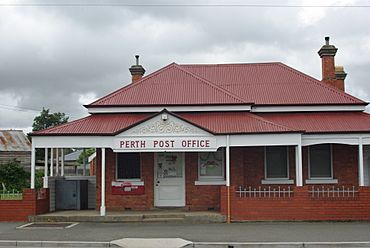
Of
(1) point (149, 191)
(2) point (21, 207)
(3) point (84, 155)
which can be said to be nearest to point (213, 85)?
(1) point (149, 191)

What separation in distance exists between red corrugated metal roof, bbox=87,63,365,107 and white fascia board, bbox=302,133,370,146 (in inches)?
92.3

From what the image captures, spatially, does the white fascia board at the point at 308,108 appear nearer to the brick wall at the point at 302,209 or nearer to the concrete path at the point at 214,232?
the brick wall at the point at 302,209

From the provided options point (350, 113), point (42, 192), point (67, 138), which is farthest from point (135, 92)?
point (350, 113)

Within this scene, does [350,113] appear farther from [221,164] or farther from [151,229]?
[151,229]

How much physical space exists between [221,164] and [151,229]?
4990mm

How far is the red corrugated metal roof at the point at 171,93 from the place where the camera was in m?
19.8

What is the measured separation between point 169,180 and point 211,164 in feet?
5.45

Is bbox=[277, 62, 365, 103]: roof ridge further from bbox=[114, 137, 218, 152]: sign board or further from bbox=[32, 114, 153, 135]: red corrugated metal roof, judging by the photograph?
bbox=[32, 114, 153, 135]: red corrugated metal roof

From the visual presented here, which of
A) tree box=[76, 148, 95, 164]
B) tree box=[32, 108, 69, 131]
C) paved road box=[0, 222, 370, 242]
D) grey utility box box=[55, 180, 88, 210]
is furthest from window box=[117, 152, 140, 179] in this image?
tree box=[32, 108, 69, 131]

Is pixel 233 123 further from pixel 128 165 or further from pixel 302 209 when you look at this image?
pixel 128 165

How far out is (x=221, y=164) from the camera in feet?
64.6

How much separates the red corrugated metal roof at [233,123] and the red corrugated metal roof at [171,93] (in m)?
0.47

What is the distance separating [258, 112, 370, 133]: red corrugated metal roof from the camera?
729 inches

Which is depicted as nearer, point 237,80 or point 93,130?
point 93,130
